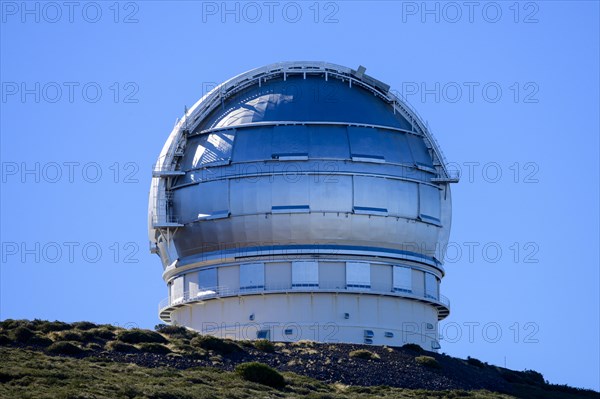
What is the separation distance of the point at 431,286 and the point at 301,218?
7.20 m

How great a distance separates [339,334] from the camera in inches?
2376

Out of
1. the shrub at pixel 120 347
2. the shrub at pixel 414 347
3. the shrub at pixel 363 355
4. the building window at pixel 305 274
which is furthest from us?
the building window at pixel 305 274

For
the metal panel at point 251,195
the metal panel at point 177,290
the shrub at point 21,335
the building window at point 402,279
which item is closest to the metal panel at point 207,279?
the metal panel at point 177,290

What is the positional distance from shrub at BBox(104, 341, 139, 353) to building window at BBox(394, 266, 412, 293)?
44.0ft

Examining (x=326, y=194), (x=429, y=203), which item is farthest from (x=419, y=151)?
(x=326, y=194)

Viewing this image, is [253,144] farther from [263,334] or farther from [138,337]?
[138,337]

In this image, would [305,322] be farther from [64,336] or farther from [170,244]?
[64,336]

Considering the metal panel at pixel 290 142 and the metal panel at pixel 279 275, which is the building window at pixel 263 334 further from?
the metal panel at pixel 290 142

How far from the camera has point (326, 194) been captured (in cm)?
6016

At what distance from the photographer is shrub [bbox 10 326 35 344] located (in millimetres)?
51625

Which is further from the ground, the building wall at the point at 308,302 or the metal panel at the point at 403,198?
the metal panel at the point at 403,198

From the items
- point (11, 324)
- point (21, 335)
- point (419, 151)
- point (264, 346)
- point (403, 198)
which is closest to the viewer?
point (21, 335)

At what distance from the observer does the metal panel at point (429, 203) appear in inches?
2468

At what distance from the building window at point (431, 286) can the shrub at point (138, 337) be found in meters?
13.2
